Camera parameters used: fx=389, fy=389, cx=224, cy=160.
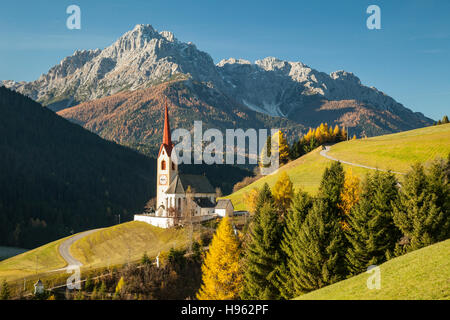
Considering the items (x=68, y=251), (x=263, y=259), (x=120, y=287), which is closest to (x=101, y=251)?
(x=68, y=251)

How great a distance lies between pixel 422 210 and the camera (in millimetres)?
36438

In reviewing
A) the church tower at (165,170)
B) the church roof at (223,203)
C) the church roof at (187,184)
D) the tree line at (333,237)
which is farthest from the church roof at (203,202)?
the tree line at (333,237)

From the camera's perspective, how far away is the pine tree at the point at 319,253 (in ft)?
119

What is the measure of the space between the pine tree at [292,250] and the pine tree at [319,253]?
470mm

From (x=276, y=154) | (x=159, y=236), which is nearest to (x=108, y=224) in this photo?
(x=276, y=154)

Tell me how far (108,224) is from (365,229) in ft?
576

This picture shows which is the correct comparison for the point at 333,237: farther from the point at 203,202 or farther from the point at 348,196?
the point at 203,202

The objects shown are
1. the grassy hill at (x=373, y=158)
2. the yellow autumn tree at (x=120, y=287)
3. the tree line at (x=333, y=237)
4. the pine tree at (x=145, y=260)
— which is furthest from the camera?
the grassy hill at (x=373, y=158)

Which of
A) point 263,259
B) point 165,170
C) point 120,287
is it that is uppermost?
point 165,170

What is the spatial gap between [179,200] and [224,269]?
45.1m

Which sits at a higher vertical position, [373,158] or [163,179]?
[373,158]

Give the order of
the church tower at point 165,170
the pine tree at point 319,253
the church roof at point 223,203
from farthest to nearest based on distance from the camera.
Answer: the church tower at point 165,170, the church roof at point 223,203, the pine tree at point 319,253

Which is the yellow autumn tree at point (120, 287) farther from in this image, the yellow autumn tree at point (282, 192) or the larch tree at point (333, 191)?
the larch tree at point (333, 191)

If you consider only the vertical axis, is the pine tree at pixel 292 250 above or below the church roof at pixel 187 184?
below
